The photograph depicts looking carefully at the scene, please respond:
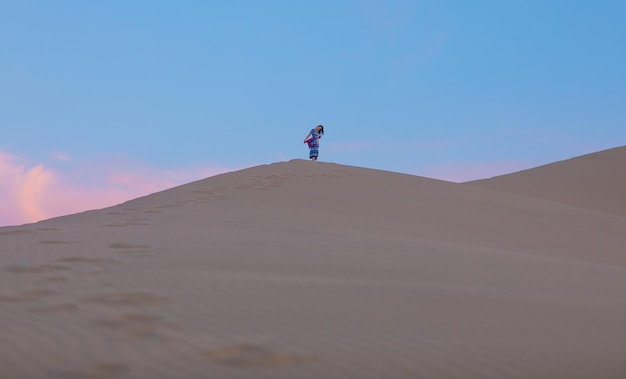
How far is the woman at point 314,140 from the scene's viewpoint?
16.5 metres

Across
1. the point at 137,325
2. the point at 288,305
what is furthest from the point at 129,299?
the point at 288,305

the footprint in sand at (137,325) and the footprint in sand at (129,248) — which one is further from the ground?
the footprint in sand at (129,248)

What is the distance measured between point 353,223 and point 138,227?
313 centimetres

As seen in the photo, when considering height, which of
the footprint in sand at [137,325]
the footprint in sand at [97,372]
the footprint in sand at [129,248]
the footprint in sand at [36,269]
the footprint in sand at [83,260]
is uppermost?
the footprint in sand at [129,248]

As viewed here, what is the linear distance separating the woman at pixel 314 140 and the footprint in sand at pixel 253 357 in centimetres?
1371

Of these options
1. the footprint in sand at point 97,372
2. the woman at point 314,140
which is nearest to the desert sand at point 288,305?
the footprint in sand at point 97,372

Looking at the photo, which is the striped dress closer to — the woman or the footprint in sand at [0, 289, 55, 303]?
the woman

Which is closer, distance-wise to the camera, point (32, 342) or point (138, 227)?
point (32, 342)

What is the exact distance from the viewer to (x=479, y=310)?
12.5 ft

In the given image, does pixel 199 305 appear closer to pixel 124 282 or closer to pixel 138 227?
pixel 124 282

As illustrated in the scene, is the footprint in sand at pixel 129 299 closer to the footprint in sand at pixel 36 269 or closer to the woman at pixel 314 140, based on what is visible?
the footprint in sand at pixel 36 269

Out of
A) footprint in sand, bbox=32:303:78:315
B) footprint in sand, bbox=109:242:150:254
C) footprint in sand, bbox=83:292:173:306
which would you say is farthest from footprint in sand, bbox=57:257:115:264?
footprint in sand, bbox=32:303:78:315

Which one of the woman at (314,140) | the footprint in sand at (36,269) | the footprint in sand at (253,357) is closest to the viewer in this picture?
the footprint in sand at (253,357)

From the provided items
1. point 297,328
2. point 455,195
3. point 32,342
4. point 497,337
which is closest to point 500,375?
point 497,337
